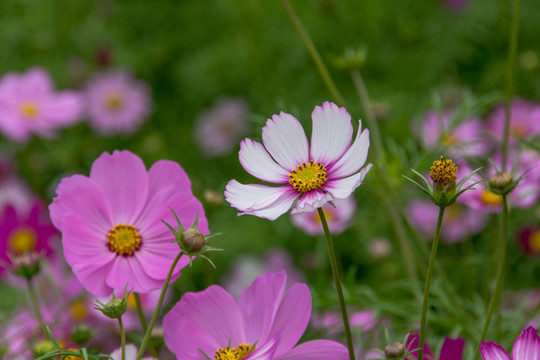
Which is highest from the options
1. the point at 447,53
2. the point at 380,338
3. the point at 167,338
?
the point at 447,53

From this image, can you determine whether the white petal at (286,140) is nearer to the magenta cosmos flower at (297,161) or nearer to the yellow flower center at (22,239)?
the magenta cosmos flower at (297,161)

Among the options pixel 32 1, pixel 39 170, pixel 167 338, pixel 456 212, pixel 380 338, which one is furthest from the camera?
pixel 32 1

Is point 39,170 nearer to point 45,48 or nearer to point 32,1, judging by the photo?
point 45,48

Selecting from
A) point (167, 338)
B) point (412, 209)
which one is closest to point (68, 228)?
point (167, 338)

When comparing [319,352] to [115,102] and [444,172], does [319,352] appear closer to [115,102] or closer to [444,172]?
[444,172]

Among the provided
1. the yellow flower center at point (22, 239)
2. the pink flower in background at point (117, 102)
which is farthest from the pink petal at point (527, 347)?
the pink flower in background at point (117, 102)

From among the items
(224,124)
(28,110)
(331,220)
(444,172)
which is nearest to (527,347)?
(444,172)

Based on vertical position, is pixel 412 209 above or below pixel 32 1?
below
